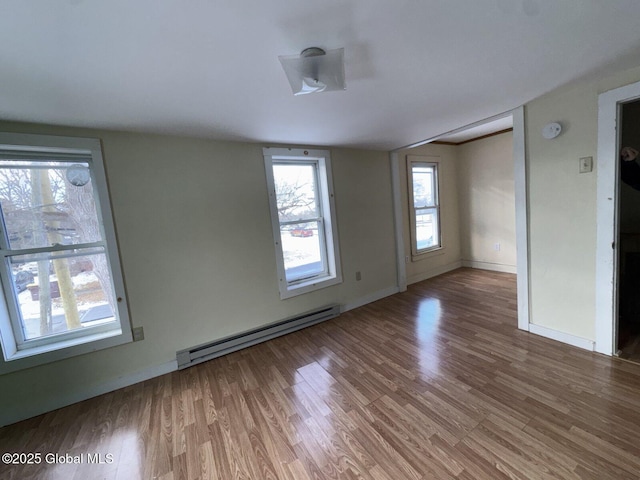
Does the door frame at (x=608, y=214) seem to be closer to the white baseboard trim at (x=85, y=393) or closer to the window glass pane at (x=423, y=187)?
the window glass pane at (x=423, y=187)

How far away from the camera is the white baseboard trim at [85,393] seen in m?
1.80

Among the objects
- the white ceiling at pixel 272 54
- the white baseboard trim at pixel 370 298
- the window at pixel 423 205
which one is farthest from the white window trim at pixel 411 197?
the white ceiling at pixel 272 54

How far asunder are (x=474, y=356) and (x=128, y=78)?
3115 mm

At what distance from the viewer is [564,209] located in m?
2.08

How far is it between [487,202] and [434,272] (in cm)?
154

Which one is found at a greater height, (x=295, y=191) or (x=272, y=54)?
(x=272, y=54)

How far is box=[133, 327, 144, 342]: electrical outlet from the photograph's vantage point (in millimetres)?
2160

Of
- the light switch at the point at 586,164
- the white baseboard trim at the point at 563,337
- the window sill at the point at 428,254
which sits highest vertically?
the light switch at the point at 586,164

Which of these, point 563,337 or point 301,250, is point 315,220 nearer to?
point 301,250

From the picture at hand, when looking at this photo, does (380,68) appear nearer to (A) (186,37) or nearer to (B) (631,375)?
(A) (186,37)

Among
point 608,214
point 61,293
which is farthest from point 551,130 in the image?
point 61,293

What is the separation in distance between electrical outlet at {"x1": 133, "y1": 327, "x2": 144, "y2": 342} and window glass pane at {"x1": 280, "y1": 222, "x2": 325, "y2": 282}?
4.81 feet

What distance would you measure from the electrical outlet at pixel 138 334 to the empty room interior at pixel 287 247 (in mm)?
24

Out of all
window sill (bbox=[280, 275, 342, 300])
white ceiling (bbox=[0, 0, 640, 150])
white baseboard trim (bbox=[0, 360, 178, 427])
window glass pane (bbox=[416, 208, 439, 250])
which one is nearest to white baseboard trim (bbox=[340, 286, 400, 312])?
window sill (bbox=[280, 275, 342, 300])
